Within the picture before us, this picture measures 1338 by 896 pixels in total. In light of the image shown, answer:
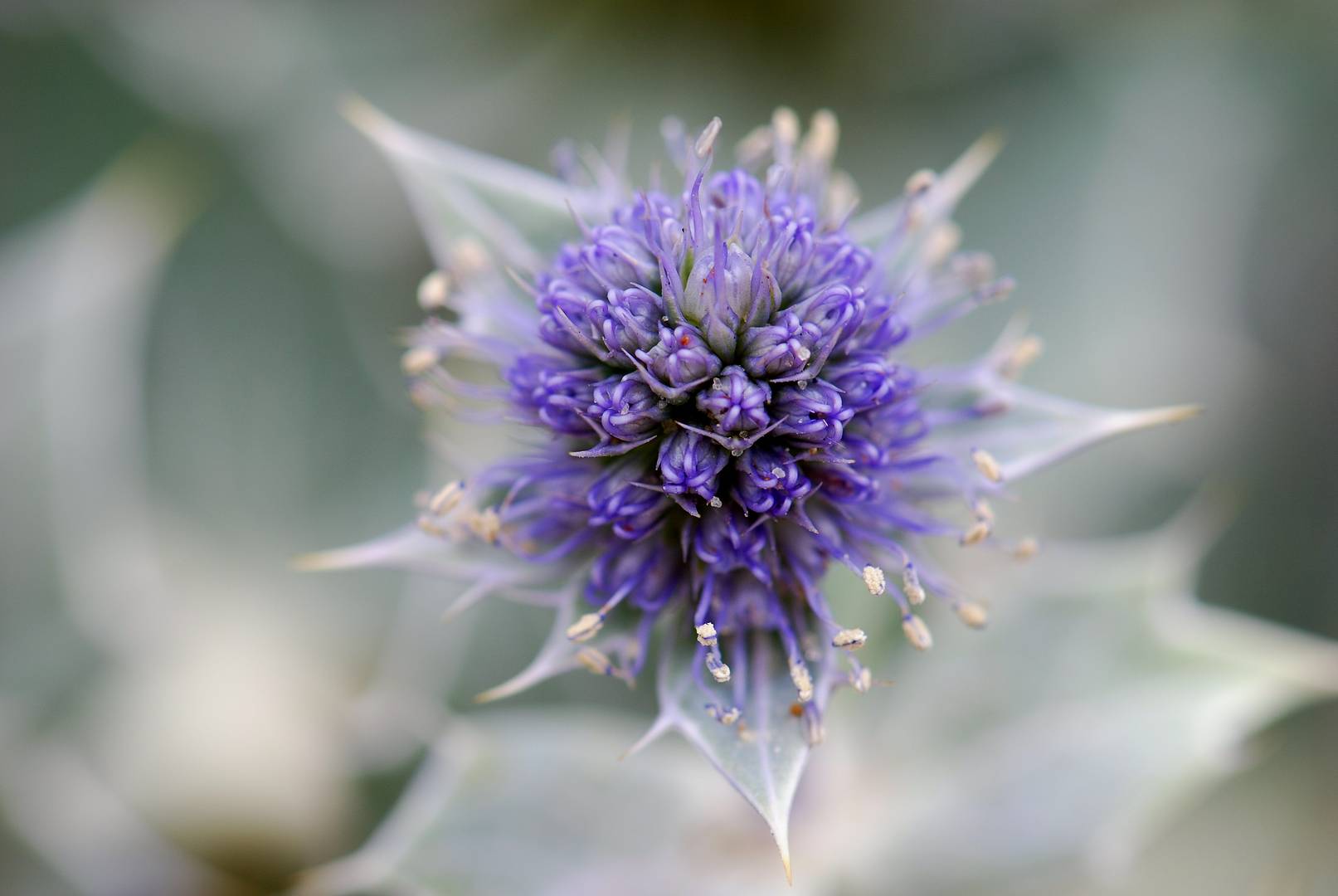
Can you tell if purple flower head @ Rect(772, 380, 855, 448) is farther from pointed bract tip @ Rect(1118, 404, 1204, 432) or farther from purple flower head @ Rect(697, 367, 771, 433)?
pointed bract tip @ Rect(1118, 404, 1204, 432)

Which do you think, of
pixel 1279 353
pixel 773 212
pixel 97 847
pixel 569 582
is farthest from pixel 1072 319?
pixel 97 847

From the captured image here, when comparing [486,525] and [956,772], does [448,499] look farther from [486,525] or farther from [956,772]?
[956,772]

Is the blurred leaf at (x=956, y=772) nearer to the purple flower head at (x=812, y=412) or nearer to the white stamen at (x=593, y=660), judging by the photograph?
the white stamen at (x=593, y=660)

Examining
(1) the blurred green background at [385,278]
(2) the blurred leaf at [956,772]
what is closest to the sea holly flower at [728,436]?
(2) the blurred leaf at [956,772]

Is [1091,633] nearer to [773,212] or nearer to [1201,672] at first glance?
[1201,672]

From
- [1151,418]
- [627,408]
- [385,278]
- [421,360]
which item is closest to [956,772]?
[1151,418]
